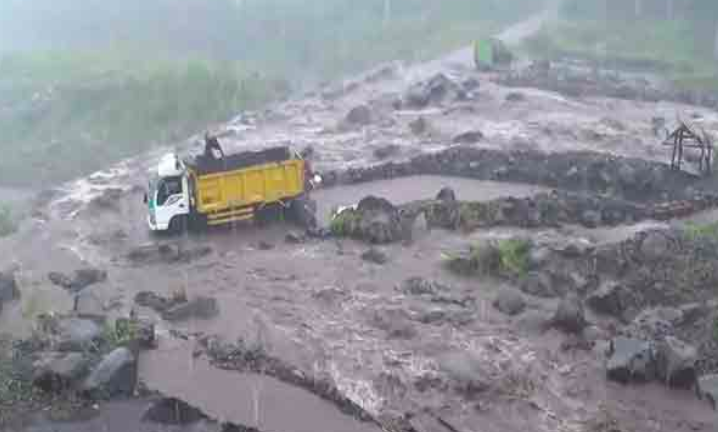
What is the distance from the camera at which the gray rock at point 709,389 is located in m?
13.7

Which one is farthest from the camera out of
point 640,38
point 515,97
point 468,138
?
point 640,38

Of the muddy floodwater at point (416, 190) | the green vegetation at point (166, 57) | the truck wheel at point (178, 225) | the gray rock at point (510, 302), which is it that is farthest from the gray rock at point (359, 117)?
the gray rock at point (510, 302)

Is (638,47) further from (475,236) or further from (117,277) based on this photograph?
(117,277)

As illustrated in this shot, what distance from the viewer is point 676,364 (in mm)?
13984

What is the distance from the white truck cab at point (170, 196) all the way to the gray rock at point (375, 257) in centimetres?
425

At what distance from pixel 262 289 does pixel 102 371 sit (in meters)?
4.84

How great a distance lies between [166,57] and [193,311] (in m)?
37.4

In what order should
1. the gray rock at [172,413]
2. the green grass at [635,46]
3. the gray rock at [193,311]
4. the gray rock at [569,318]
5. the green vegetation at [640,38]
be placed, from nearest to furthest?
the gray rock at [172,413]
the gray rock at [569,318]
the gray rock at [193,311]
the green grass at [635,46]
the green vegetation at [640,38]

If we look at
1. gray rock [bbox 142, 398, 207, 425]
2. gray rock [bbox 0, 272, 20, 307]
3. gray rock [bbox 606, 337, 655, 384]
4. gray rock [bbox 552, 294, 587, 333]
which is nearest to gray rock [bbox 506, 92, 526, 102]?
gray rock [bbox 552, 294, 587, 333]

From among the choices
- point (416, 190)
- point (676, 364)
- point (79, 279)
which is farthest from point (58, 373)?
point (416, 190)

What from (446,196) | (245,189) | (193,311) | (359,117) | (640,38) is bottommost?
(193,311)

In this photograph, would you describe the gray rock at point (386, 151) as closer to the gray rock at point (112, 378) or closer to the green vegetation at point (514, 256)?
the green vegetation at point (514, 256)

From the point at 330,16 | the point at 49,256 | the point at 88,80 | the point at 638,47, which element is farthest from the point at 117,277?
the point at 330,16

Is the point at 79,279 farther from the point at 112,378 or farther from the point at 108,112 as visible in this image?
the point at 108,112
